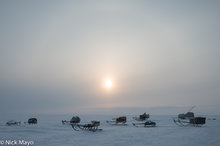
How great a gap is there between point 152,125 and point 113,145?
25.4 m

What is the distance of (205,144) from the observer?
1911 cm

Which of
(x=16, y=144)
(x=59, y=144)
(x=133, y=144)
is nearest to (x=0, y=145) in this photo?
(x=16, y=144)

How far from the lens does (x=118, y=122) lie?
51094mm

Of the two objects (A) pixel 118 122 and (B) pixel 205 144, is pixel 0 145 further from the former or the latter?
(A) pixel 118 122

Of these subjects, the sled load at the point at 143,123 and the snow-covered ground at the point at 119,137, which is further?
the sled load at the point at 143,123

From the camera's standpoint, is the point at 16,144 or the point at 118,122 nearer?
the point at 16,144

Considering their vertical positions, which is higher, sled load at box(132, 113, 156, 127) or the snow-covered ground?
A: the snow-covered ground

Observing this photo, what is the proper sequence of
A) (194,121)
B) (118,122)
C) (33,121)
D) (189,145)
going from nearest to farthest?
(189,145), (194,121), (118,122), (33,121)

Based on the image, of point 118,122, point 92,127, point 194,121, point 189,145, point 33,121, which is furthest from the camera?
point 33,121

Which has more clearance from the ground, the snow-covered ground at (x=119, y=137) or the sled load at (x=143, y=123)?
the snow-covered ground at (x=119, y=137)

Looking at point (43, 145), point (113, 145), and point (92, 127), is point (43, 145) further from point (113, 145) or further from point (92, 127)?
point (92, 127)

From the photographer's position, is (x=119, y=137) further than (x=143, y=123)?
No

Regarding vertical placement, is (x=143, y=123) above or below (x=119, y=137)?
below

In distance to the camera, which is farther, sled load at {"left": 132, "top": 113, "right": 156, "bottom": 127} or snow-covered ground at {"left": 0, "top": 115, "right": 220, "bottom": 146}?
sled load at {"left": 132, "top": 113, "right": 156, "bottom": 127}
